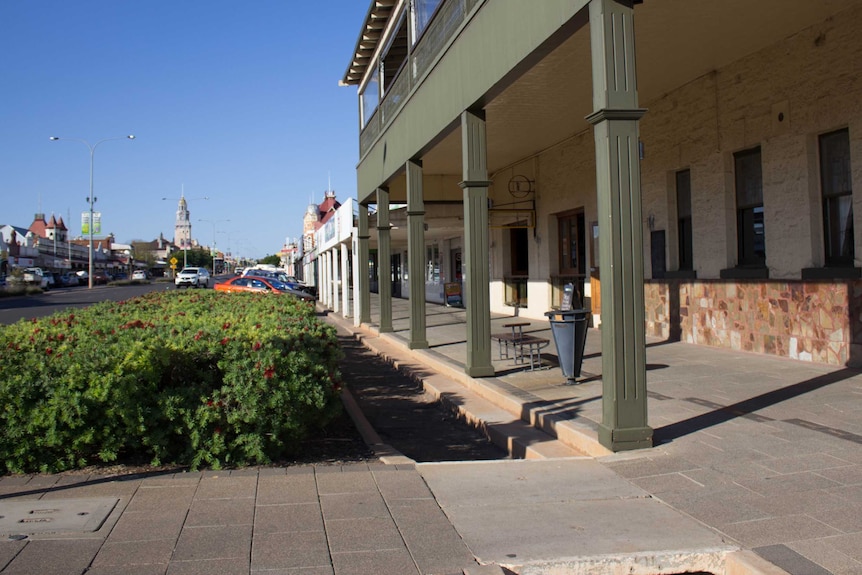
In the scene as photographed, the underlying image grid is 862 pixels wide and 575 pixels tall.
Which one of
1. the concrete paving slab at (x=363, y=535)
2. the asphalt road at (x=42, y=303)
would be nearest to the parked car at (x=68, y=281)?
the asphalt road at (x=42, y=303)

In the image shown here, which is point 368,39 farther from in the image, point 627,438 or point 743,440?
point 743,440

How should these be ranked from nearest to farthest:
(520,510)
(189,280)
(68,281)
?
(520,510) < (189,280) < (68,281)

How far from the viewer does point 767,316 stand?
10.4m

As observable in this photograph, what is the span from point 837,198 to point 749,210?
1.72 meters

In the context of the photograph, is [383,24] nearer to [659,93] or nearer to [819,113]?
[659,93]

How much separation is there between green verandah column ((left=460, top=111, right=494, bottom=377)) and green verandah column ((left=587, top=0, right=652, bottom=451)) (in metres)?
3.93

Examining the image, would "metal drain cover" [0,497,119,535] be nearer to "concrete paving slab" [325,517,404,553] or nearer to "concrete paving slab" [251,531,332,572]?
"concrete paving slab" [251,531,332,572]

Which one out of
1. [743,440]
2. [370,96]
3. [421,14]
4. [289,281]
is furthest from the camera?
[289,281]

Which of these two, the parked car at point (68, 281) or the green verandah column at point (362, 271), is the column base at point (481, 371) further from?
the parked car at point (68, 281)

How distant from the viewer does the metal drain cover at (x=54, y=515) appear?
4.33 metres

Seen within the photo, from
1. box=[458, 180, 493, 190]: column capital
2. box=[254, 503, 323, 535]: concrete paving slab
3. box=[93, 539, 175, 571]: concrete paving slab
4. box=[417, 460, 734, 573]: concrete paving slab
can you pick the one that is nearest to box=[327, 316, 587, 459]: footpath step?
box=[417, 460, 734, 573]: concrete paving slab

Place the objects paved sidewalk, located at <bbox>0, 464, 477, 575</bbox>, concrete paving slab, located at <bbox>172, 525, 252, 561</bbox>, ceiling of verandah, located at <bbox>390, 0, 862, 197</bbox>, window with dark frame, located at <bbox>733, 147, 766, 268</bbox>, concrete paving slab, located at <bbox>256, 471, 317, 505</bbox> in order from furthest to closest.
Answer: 1. window with dark frame, located at <bbox>733, 147, 766, 268</bbox>
2. ceiling of verandah, located at <bbox>390, 0, 862, 197</bbox>
3. concrete paving slab, located at <bbox>256, 471, 317, 505</bbox>
4. concrete paving slab, located at <bbox>172, 525, 252, 561</bbox>
5. paved sidewalk, located at <bbox>0, 464, 477, 575</bbox>

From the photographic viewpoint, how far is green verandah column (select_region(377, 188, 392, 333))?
57.1 ft

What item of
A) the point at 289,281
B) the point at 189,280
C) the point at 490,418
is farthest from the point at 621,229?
the point at 189,280
